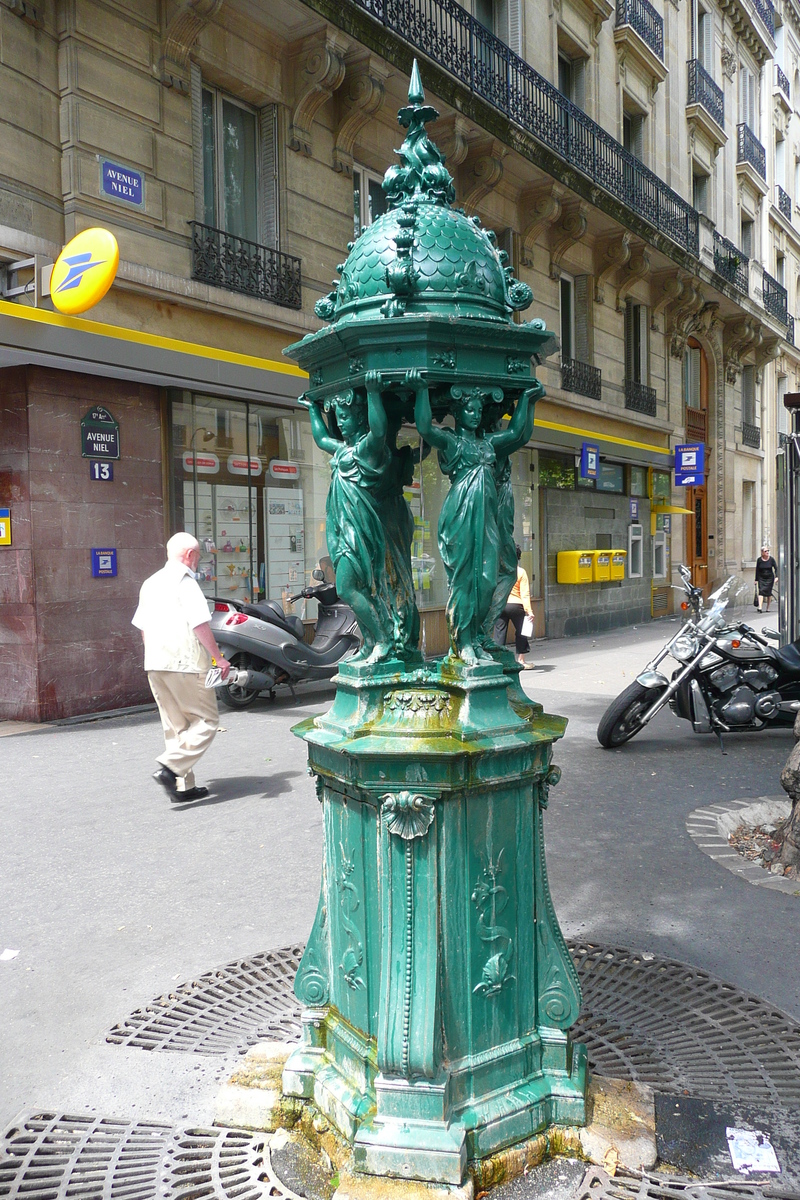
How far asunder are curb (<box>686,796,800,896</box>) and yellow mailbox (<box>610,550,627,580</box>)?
13421mm

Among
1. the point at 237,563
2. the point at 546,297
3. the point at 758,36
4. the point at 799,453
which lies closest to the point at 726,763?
the point at 799,453

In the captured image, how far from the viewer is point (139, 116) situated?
982cm

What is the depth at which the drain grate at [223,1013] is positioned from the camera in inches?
125

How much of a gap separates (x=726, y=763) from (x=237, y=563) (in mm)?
6200

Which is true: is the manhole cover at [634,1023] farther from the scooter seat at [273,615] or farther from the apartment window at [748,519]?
the apartment window at [748,519]

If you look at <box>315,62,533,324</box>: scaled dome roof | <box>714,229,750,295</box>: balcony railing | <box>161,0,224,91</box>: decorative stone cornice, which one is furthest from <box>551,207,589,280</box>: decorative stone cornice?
<box>315,62,533,324</box>: scaled dome roof

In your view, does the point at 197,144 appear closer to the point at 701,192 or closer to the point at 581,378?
the point at 581,378

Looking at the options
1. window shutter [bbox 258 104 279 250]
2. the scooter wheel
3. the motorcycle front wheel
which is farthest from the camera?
window shutter [bbox 258 104 279 250]

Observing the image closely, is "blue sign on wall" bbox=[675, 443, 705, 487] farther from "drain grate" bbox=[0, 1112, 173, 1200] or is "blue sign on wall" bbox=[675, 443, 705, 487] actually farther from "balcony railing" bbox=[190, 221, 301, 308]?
"drain grate" bbox=[0, 1112, 173, 1200]

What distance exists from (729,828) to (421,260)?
415cm

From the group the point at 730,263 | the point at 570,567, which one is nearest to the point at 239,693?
the point at 570,567

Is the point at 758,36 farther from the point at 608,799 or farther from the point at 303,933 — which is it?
the point at 303,933

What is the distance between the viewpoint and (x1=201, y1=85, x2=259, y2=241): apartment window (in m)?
11.2

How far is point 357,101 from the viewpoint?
40.3ft
